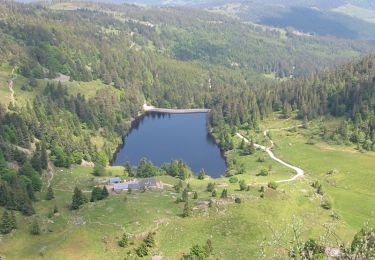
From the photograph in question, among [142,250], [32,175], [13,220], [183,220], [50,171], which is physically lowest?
[50,171]

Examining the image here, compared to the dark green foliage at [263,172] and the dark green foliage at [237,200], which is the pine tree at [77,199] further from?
the dark green foliage at [263,172]

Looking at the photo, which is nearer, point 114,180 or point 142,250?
point 142,250

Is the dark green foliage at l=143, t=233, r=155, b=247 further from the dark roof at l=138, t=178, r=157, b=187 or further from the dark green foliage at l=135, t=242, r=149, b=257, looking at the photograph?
the dark roof at l=138, t=178, r=157, b=187

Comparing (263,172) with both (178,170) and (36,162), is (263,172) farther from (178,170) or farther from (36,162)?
(36,162)

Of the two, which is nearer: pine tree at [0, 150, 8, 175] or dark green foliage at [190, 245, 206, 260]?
dark green foliage at [190, 245, 206, 260]

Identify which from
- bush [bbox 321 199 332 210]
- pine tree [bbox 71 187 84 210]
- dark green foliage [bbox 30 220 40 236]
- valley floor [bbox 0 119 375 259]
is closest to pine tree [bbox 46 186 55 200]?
valley floor [bbox 0 119 375 259]

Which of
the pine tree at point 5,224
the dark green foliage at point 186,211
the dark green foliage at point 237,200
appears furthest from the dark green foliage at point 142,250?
the dark green foliage at point 237,200

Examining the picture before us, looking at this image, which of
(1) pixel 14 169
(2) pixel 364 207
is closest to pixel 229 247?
(2) pixel 364 207

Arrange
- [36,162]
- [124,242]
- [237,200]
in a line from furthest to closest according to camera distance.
Answer: [36,162] → [237,200] → [124,242]


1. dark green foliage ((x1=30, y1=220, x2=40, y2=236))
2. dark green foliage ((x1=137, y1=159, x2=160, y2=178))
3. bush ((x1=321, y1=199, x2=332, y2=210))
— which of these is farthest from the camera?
dark green foliage ((x1=137, y1=159, x2=160, y2=178))

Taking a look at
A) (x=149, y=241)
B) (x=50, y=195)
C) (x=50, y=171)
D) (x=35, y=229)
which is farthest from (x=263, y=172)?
(x=35, y=229)
